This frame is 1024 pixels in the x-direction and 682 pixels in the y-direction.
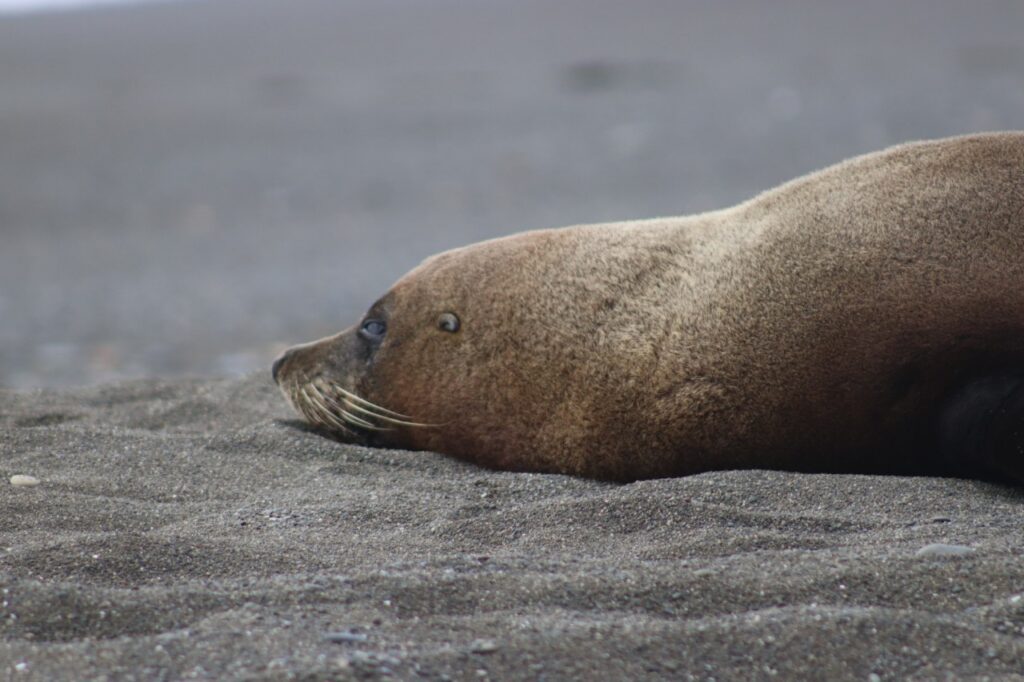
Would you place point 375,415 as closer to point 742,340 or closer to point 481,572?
point 742,340

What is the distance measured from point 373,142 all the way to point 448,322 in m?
11.9

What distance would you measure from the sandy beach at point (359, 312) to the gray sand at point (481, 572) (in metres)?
0.01

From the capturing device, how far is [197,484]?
4.86 m

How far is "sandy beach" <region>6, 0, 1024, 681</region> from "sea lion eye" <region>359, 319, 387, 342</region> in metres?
0.49

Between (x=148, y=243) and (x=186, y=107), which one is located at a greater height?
(x=186, y=107)

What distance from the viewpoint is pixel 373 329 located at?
5.72m

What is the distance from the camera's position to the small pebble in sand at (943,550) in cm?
365

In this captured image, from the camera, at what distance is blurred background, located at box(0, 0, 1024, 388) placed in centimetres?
1197

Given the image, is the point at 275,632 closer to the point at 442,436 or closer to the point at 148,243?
the point at 442,436

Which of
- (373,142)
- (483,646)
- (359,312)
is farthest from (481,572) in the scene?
(373,142)

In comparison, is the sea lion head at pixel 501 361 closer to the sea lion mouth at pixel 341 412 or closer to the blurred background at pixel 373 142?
the sea lion mouth at pixel 341 412

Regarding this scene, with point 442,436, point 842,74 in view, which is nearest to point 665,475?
point 442,436

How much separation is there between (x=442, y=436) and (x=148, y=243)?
9.65m

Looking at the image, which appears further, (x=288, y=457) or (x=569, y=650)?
(x=288, y=457)
